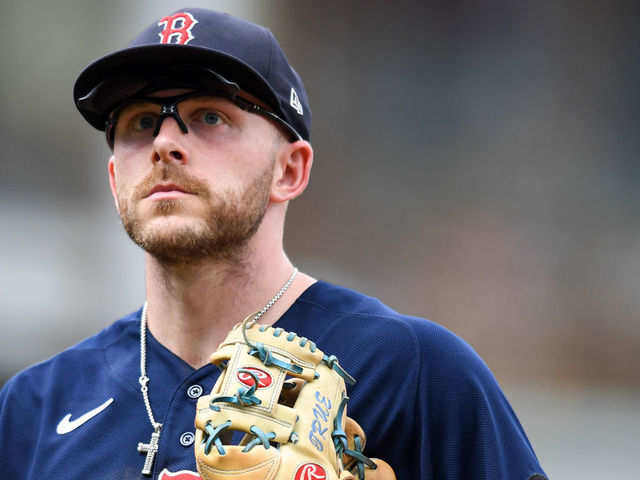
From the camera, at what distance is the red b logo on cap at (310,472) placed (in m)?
1.32

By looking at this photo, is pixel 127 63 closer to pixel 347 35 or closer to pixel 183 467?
pixel 183 467

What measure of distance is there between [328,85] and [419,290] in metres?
1.67

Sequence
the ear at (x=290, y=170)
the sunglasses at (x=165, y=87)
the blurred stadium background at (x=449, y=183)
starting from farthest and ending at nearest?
the blurred stadium background at (x=449, y=183) < the ear at (x=290, y=170) < the sunglasses at (x=165, y=87)

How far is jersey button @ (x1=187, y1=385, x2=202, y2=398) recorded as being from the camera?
1.71 metres

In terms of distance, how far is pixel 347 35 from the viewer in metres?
6.55

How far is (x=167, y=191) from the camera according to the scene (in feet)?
5.61

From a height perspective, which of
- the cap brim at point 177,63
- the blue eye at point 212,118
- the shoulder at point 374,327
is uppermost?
the cap brim at point 177,63

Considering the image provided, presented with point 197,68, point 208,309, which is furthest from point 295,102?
point 208,309

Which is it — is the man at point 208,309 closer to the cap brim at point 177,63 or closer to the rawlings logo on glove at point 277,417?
the cap brim at point 177,63

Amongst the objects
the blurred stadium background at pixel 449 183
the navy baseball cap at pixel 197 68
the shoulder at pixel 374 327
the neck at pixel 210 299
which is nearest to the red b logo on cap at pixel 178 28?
the navy baseball cap at pixel 197 68

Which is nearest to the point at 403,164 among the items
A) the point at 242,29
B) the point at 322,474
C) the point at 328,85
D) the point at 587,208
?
the point at 328,85

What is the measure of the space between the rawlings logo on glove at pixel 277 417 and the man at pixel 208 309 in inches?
6.9

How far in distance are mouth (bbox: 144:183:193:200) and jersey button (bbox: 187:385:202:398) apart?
38cm

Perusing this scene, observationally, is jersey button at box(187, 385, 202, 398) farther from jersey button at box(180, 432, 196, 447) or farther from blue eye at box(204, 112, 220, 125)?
blue eye at box(204, 112, 220, 125)
